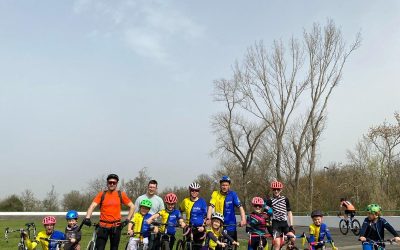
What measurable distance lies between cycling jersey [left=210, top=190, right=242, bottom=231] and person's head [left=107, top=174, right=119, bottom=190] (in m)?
2.15

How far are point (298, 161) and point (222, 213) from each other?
111 feet

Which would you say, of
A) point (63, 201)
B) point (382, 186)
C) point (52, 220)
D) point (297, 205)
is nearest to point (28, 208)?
point (63, 201)

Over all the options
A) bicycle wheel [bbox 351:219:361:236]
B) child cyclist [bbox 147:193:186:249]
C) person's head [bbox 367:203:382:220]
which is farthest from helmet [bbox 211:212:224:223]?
bicycle wheel [bbox 351:219:361:236]

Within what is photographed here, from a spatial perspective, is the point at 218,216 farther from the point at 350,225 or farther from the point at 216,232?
the point at 350,225

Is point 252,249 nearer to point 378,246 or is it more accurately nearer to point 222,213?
point 222,213

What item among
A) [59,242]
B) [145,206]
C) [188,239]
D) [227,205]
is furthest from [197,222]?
[59,242]

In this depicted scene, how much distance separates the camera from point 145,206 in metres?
9.82

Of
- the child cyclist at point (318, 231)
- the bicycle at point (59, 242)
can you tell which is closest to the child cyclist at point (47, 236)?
the bicycle at point (59, 242)

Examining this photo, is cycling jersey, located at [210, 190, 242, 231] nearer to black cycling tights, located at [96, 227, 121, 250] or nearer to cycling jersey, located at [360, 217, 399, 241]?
black cycling tights, located at [96, 227, 121, 250]

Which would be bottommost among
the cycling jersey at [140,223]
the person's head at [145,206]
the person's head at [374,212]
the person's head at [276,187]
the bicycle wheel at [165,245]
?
the bicycle wheel at [165,245]

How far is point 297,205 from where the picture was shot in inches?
1672

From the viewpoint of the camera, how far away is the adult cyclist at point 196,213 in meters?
9.67

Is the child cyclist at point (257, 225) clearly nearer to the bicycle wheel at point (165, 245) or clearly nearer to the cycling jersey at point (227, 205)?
the cycling jersey at point (227, 205)

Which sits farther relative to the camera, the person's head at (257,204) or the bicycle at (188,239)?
the person's head at (257,204)
